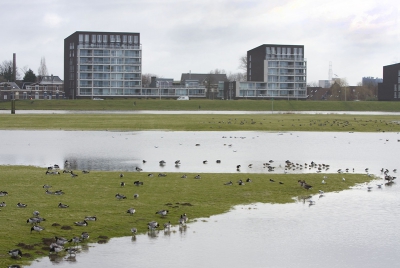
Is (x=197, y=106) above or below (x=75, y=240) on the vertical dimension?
above

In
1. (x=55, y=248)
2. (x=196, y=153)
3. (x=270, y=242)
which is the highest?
(x=196, y=153)

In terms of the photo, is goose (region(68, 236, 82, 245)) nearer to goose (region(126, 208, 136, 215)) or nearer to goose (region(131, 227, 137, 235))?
goose (region(131, 227, 137, 235))

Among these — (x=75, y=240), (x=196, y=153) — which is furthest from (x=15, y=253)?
(x=196, y=153)

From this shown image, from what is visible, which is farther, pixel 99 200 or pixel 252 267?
pixel 99 200

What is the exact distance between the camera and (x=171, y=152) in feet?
152

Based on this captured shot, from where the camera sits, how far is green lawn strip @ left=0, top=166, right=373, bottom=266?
19.7m

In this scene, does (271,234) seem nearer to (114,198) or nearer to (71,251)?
(71,251)

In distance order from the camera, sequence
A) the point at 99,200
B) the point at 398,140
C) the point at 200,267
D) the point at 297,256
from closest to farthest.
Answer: the point at 200,267 < the point at 297,256 < the point at 99,200 < the point at 398,140

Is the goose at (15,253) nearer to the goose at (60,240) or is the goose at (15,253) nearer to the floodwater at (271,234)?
the floodwater at (271,234)

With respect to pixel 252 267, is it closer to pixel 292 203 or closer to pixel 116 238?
pixel 116 238

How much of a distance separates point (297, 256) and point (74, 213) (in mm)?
8644

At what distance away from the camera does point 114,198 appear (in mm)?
25469

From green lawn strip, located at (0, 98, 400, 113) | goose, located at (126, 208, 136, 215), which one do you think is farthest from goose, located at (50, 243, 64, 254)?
green lawn strip, located at (0, 98, 400, 113)

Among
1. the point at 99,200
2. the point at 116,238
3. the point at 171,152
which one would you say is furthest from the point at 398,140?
the point at 116,238
